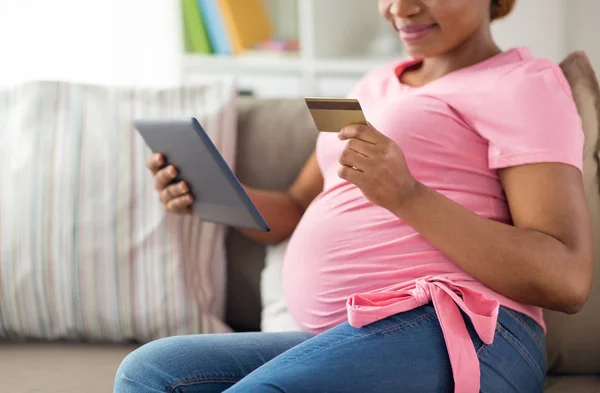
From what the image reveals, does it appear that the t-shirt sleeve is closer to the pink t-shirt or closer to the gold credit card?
the pink t-shirt

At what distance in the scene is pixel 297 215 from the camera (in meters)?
1.54

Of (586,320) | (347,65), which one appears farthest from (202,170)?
(347,65)

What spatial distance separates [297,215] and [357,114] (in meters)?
0.53

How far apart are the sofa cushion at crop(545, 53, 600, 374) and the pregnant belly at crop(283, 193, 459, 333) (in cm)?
32

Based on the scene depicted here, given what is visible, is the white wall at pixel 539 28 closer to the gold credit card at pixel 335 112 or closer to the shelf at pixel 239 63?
the shelf at pixel 239 63

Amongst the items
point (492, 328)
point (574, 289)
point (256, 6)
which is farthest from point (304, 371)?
point (256, 6)

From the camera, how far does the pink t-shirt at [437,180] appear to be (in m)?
1.13

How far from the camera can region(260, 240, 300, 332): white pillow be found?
1.41 meters

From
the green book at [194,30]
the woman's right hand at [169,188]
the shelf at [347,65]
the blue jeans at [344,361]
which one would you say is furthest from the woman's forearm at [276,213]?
the green book at [194,30]

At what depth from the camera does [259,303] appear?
5.15 feet

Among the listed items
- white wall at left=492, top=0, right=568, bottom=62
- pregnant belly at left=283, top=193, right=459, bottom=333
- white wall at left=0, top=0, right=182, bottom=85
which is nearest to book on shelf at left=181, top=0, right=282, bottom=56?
white wall at left=0, top=0, right=182, bottom=85

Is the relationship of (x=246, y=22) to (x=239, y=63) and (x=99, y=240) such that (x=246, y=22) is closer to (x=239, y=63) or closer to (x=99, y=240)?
(x=239, y=63)

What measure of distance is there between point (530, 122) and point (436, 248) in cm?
22

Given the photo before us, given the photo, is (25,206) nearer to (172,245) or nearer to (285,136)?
(172,245)
